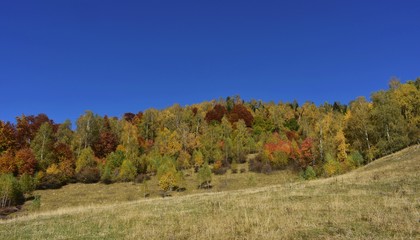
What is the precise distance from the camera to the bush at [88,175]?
8950 centimetres

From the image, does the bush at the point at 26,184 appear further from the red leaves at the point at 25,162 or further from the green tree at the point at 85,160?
the green tree at the point at 85,160

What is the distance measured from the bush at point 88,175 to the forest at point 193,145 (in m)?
0.29

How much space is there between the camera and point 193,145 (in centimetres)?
10975

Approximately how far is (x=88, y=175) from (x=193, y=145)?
36.3 meters

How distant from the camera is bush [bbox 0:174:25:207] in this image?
205 feet

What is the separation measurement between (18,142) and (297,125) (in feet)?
356

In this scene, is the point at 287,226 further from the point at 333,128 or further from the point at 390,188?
the point at 333,128

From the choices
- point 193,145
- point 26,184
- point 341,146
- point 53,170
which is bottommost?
point 26,184

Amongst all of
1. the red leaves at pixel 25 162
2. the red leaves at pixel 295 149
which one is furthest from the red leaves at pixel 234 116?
the red leaves at pixel 25 162

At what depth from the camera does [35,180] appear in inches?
3130

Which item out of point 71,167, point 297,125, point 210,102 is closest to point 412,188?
point 71,167

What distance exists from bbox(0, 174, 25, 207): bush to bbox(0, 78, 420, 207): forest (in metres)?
0.21

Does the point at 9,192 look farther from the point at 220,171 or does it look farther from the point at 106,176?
the point at 220,171

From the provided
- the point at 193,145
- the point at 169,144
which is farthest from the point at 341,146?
the point at 169,144
